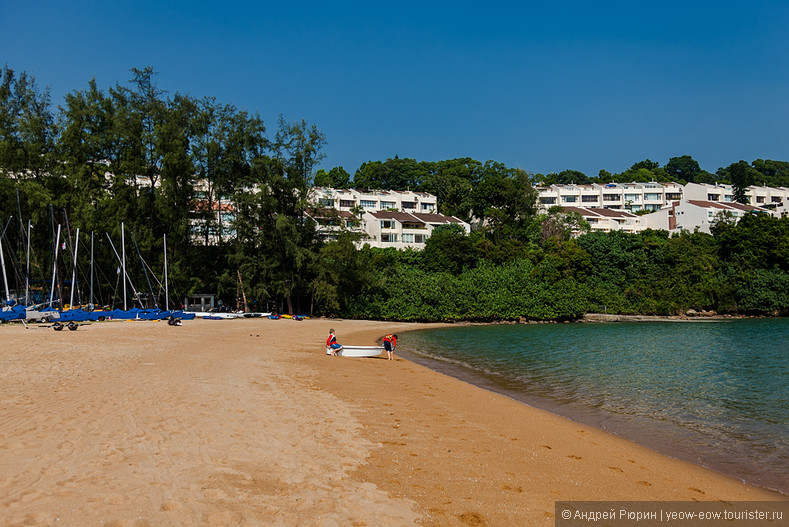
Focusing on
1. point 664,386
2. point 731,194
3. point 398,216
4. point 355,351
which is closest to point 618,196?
point 731,194

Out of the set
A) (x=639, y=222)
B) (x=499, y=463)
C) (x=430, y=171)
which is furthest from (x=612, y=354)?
(x=430, y=171)

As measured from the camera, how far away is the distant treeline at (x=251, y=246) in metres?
50.1

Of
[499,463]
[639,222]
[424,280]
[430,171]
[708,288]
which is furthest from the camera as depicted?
[430,171]

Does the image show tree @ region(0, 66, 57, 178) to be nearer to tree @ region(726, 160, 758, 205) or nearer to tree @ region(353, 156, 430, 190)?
tree @ region(353, 156, 430, 190)

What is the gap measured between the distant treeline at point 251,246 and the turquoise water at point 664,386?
24073 millimetres

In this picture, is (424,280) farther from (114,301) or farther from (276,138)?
(114,301)

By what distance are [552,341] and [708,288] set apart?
46.3m

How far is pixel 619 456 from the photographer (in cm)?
990

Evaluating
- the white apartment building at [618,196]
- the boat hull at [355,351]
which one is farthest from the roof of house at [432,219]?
the boat hull at [355,351]

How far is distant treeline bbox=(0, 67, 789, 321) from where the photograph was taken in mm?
50062

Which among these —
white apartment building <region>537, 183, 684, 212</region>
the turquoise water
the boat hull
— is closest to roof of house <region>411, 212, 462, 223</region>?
white apartment building <region>537, 183, 684, 212</region>

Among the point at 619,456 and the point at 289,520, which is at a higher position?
the point at 289,520

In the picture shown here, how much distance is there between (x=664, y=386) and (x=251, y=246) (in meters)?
44.3

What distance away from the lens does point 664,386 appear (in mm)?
18641
